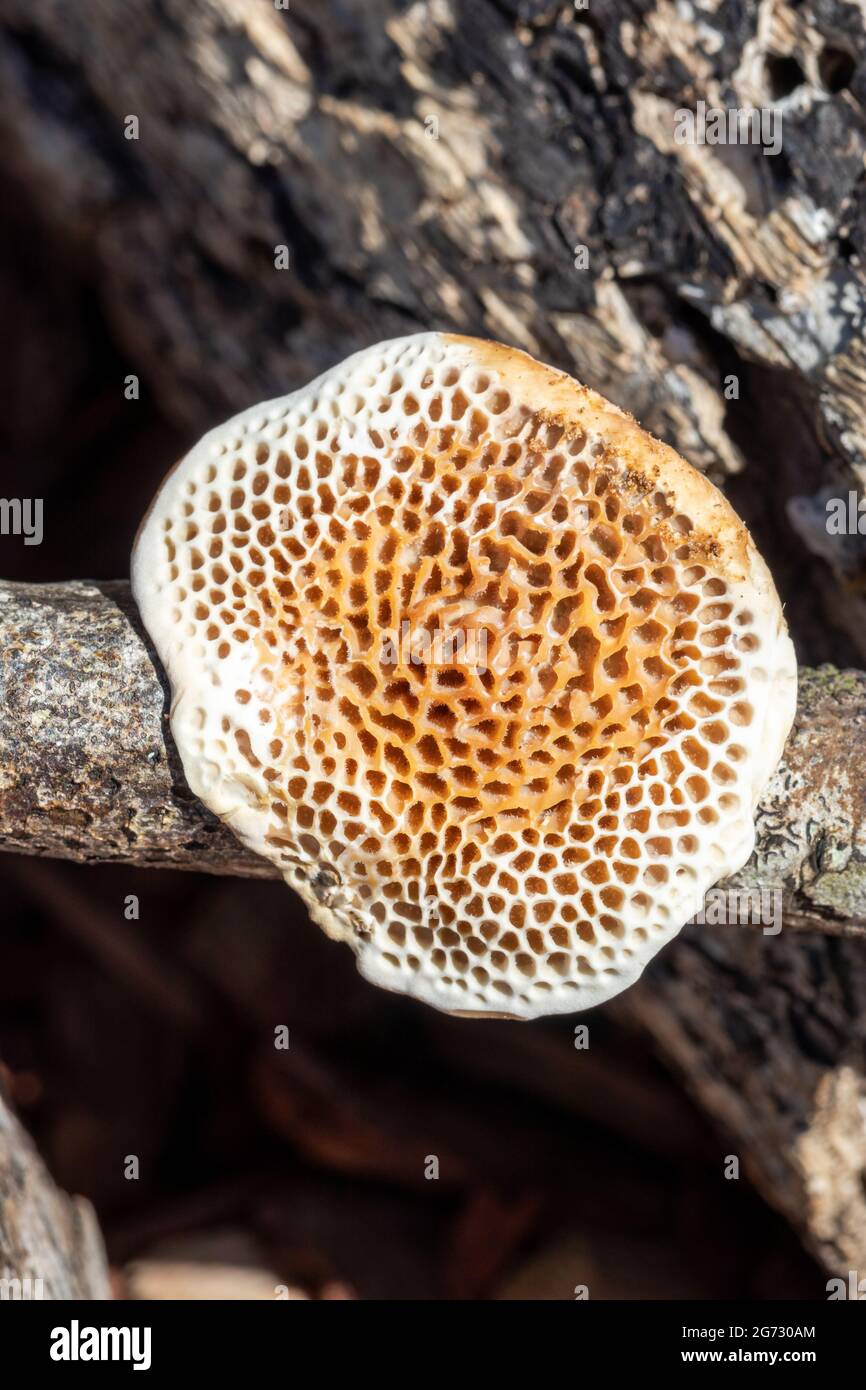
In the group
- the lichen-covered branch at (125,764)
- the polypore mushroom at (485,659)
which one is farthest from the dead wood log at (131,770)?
the polypore mushroom at (485,659)

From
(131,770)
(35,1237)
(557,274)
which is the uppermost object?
(557,274)

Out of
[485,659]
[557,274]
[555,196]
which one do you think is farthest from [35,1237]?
[555,196]

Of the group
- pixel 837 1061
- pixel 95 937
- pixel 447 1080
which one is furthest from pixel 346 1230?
pixel 837 1061

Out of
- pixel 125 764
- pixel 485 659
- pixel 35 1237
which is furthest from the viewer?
pixel 35 1237

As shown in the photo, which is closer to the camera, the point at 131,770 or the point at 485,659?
the point at 485,659

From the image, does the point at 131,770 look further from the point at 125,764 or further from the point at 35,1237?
the point at 35,1237

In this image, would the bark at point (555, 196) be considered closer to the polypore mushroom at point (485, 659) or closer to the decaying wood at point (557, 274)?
the decaying wood at point (557, 274)
